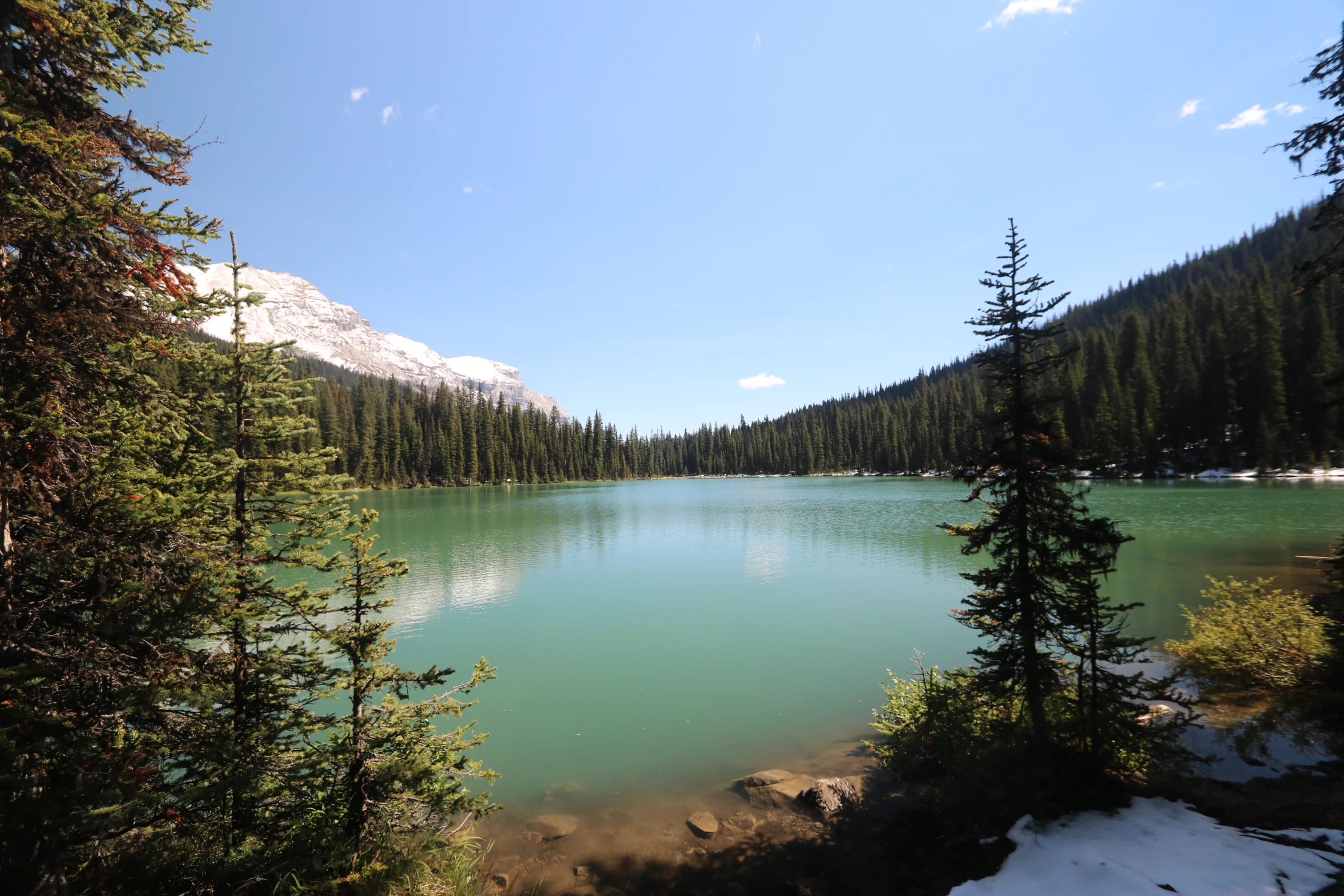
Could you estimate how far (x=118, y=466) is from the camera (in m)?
4.55

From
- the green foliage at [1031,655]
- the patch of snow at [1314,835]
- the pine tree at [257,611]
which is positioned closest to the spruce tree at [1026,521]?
the green foliage at [1031,655]

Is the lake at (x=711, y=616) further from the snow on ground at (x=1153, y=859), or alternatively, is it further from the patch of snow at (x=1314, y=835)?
the patch of snow at (x=1314, y=835)

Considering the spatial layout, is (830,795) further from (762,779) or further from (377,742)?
(377,742)

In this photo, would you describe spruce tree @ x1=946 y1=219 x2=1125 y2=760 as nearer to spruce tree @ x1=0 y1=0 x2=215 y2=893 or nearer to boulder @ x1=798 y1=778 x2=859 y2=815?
boulder @ x1=798 y1=778 x2=859 y2=815

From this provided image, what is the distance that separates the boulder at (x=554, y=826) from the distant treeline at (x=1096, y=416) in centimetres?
702

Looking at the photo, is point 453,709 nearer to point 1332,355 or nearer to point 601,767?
point 601,767

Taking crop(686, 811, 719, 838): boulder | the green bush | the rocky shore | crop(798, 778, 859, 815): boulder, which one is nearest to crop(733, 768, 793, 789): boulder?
the rocky shore

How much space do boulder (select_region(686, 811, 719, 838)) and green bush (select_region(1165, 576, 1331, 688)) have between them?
926 cm

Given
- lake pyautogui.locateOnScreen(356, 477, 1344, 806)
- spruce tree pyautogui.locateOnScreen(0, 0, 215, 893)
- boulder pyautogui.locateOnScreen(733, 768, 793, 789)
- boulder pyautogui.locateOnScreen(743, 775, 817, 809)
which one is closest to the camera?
spruce tree pyautogui.locateOnScreen(0, 0, 215, 893)

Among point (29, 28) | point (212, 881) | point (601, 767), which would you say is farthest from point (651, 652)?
point (29, 28)

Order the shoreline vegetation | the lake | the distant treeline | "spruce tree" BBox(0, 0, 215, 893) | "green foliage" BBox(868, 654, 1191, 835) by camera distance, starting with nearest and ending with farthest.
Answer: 1. "spruce tree" BBox(0, 0, 215, 893)
2. the shoreline vegetation
3. "green foliage" BBox(868, 654, 1191, 835)
4. the lake
5. the distant treeline

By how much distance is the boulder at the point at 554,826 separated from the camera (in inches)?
299

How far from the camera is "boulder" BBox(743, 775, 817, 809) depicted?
785cm

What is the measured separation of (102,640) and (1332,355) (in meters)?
95.8
